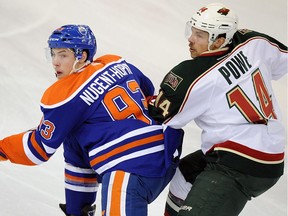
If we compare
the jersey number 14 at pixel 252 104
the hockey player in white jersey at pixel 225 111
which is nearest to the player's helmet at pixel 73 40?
the hockey player in white jersey at pixel 225 111

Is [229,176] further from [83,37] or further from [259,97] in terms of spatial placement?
[83,37]

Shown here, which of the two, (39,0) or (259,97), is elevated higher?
(259,97)

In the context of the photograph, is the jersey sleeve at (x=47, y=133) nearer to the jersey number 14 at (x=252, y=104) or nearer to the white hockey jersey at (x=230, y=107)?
the white hockey jersey at (x=230, y=107)

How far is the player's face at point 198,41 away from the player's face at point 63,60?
0.49m

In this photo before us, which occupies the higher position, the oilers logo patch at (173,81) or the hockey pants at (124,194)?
the oilers logo patch at (173,81)

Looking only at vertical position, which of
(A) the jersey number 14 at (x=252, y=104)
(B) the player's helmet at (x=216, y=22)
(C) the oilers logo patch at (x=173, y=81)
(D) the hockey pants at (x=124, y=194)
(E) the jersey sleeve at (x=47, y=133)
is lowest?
A: (D) the hockey pants at (x=124, y=194)

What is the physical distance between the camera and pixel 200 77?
247cm

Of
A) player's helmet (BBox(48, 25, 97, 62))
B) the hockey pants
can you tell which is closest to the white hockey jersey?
the hockey pants

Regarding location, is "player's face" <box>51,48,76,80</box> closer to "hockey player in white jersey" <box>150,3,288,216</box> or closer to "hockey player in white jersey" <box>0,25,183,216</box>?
"hockey player in white jersey" <box>0,25,183,216</box>

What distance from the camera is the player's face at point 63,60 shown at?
103 inches

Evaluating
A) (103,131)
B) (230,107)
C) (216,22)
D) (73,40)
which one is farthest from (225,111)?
(73,40)

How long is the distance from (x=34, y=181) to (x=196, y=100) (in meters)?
1.29

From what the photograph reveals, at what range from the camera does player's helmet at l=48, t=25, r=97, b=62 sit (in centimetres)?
261

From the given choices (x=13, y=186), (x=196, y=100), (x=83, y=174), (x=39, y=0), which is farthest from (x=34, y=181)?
(x=39, y=0)
